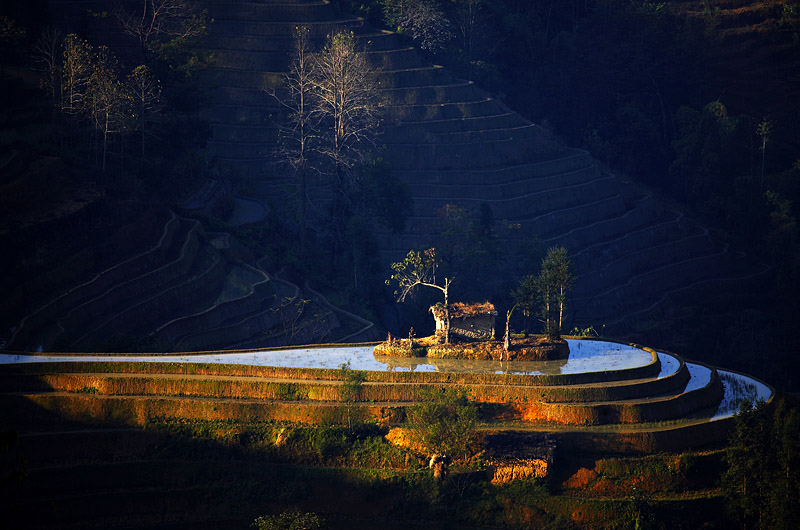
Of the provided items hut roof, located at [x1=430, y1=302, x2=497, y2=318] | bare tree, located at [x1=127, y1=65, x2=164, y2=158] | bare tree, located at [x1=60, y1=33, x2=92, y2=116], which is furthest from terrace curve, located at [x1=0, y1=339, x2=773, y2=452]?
bare tree, located at [x1=127, y1=65, x2=164, y2=158]

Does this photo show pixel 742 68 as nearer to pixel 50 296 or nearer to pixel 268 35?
pixel 268 35

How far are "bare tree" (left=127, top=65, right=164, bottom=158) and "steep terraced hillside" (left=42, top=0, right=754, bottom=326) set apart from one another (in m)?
8.93

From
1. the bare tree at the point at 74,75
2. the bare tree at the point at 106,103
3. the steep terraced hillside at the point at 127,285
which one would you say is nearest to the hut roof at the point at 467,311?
the steep terraced hillside at the point at 127,285

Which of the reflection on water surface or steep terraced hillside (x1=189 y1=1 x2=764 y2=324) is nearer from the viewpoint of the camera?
the reflection on water surface

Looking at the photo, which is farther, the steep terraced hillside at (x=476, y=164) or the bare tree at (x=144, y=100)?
the steep terraced hillside at (x=476, y=164)

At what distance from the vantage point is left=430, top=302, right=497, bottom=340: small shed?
175ft

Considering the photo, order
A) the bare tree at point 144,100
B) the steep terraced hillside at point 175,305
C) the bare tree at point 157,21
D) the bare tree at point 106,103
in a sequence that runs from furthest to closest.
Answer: the bare tree at point 157,21, the bare tree at point 144,100, the bare tree at point 106,103, the steep terraced hillside at point 175,305

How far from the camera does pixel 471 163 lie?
9294 centimetres

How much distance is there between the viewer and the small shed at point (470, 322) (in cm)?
5325

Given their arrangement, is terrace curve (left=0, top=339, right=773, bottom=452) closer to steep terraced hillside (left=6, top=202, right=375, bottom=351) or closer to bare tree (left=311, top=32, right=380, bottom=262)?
steep terraced hillside (left=6, top=202, right=375, bottom=351)

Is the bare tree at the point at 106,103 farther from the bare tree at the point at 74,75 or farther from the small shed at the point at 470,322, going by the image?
the small shed at the point at 470,322

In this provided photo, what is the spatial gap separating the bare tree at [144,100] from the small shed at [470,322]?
33081 millimetres

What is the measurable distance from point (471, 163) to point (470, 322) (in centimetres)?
4133

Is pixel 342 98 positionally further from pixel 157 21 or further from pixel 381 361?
pixel 381 361
